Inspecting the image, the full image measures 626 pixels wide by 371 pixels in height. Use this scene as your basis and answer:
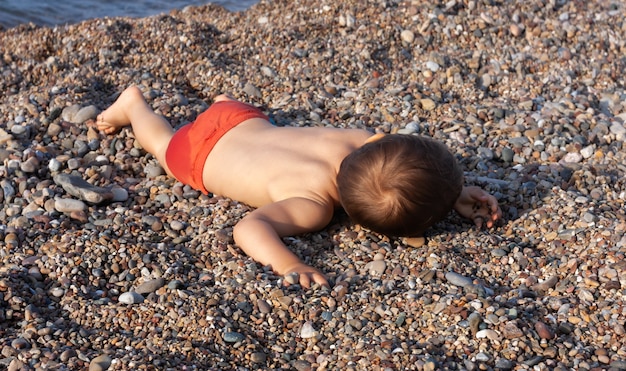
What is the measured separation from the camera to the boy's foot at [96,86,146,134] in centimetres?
497

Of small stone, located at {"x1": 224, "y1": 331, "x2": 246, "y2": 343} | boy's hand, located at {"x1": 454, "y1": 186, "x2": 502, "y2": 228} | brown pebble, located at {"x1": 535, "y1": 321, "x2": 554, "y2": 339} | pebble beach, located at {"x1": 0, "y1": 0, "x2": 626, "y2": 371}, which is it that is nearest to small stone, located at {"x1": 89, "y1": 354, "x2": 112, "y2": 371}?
pebble beach, located at {"x1": 0, "y1": 0, "x2": 626, "y2": 371}

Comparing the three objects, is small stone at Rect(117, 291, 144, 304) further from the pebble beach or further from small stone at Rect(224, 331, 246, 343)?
small stone at Rect(224, 331, 246, 343)

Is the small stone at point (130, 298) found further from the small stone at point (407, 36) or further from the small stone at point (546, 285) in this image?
the small stone at point (407, 36)

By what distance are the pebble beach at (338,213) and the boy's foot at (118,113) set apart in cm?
8

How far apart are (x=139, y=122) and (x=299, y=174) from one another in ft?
4.34

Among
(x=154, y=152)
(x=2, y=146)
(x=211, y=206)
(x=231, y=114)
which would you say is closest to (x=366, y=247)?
(x=211, y=206)

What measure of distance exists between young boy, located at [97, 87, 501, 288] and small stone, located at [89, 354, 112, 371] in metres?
0.94

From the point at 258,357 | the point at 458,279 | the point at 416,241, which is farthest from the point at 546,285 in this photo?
the point at 258,357

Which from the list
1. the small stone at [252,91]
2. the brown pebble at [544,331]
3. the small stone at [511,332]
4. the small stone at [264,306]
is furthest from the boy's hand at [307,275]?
the small stone at [252,91]

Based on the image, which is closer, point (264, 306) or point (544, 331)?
point (544, 331)

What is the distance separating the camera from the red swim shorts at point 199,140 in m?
4.45

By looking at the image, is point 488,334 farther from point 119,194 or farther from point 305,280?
point 119,194

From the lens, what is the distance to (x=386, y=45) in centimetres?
606

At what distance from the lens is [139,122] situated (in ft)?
16.0
